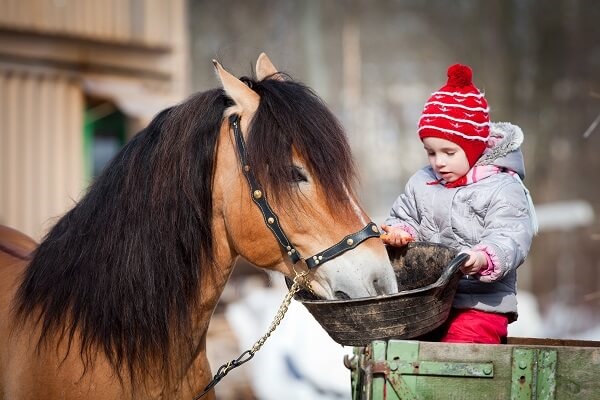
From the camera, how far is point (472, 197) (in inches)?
126

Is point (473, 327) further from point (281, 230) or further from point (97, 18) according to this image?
point (97, 18)

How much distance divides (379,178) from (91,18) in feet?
26.9

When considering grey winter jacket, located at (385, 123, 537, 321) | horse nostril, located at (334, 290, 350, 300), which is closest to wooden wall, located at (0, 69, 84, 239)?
grey winter jacket, located at (385, 123, 537, 321)

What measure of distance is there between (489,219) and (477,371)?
0.66 m

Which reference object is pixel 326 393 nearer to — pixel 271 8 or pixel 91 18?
pixel 91 18

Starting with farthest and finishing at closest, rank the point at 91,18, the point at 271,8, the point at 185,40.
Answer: the point at 271,8 < the point at 185,40 < the point at 91,18

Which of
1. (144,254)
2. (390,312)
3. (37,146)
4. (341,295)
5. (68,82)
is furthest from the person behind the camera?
(68,82)

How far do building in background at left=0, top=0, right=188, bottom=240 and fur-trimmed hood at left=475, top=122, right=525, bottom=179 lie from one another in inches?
230

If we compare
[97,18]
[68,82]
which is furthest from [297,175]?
[97,18]

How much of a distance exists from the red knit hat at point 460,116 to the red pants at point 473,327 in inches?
22.4

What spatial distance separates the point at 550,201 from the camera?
15.2 meters

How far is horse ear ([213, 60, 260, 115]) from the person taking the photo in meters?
2.94

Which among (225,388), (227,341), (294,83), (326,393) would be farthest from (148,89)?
(294,83)

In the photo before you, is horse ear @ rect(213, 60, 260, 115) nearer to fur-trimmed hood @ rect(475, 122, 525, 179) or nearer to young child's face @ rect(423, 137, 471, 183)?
young child's face @ rect(423, 137, 471, 183)
